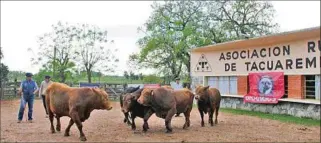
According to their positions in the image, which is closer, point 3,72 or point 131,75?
point 3,72

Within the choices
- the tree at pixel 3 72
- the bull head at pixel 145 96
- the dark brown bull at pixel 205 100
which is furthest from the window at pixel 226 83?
the tree at pixel 3 72

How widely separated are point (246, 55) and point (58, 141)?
10.8 meters

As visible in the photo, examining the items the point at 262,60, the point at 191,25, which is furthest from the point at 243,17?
the point at 262,60

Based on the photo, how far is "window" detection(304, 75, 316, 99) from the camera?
558 inches

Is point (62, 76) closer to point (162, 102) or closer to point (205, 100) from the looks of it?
point (205, 100)

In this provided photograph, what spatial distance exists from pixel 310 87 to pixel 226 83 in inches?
208

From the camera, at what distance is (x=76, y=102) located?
9047 mm

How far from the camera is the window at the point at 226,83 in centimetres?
1864

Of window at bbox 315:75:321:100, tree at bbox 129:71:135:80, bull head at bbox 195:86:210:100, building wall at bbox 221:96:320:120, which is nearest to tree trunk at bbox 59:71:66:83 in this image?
tree at bbox 129:71:135:80

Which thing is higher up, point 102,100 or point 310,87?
point 310,87

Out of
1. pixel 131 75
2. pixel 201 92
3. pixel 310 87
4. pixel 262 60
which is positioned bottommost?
pixel 201 92

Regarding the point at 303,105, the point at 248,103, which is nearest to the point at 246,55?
the point at 248,103

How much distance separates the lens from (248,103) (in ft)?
57.9

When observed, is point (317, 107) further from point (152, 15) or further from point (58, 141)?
point (152, 15)
